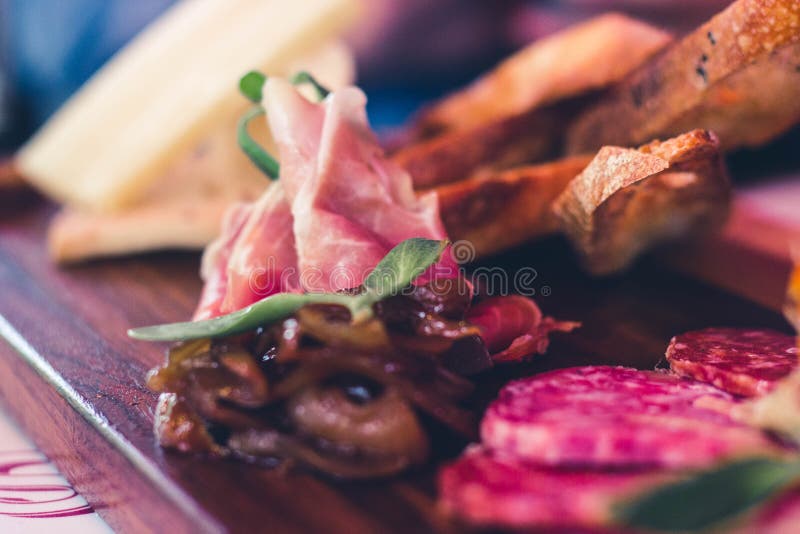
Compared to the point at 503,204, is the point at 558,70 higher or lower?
higher

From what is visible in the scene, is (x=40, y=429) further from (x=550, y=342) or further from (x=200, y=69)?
(x=200, y=69)

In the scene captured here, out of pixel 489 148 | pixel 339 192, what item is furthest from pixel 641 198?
pixel 339 192

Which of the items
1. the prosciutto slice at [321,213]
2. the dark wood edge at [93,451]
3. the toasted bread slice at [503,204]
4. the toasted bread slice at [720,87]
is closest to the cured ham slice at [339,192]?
the prosciutto slice at [321,213]

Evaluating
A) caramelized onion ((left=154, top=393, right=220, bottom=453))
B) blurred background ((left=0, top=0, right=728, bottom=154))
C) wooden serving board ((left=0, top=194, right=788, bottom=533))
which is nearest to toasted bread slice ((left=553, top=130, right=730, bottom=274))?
wooden serving board ((left=0, top=194, right=788, bottom=533))

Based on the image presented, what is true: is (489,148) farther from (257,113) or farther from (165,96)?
(165,96)

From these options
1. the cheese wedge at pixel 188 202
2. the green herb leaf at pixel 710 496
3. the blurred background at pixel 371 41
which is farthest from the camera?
the blurred background at pixel 371 41

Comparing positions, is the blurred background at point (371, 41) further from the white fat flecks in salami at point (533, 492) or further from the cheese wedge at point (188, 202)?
the white fat flecks in salami at point (533, 492)

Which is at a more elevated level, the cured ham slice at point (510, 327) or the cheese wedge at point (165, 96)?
the cheese wedge at point (165, 96)
